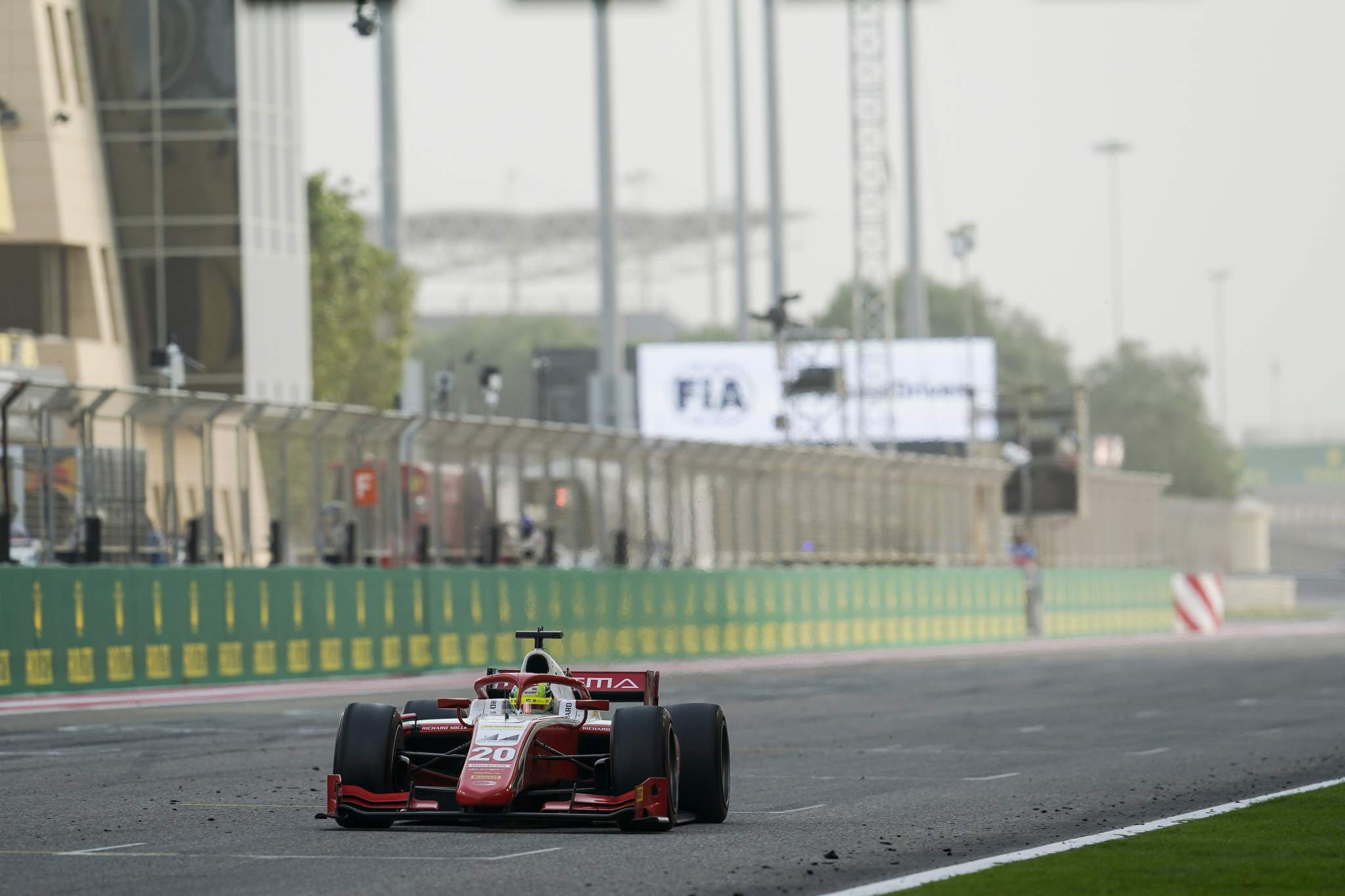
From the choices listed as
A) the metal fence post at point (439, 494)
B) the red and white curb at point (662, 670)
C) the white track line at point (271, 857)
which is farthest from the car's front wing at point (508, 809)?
the metal fence post at point (439, 494)

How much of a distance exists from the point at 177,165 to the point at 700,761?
40.0 metres

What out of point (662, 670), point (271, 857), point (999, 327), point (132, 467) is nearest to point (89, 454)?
point (132, 467)

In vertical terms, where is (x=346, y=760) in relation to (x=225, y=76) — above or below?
below

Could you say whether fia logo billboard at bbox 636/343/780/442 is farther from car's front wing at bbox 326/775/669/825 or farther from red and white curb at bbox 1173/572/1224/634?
car's front wing at bbox 326/775/669/825

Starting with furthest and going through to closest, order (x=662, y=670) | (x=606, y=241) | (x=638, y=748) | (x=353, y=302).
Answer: (x=353, y=302) → (x=606, y=241) → (x=662, y=670) → (x=638, y=748)

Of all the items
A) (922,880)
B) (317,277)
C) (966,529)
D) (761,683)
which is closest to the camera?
(922,880)

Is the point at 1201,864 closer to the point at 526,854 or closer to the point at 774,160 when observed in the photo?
the point at 526,854

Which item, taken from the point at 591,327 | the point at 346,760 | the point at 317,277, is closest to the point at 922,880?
the point at 346,760

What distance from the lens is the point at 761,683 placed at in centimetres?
3052

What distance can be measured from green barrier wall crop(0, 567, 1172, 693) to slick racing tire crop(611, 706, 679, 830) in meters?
13.9

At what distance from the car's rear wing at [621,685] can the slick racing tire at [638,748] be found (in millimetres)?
891

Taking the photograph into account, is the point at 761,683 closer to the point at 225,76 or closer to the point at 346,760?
the point at 346,760

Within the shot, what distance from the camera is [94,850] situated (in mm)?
10898

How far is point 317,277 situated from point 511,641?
42170 mm
